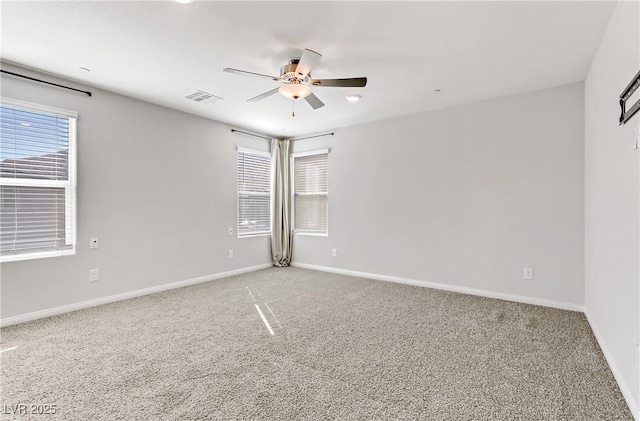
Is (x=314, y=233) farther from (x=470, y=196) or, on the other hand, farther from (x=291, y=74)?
(x=291, y=74)

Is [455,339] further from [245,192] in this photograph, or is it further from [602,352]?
[245,192]

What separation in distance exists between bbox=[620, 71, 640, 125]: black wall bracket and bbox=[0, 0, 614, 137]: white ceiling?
2.18ft

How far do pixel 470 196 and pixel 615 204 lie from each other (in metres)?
1.86

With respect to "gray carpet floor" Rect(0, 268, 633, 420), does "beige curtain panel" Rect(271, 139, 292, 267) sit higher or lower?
higher

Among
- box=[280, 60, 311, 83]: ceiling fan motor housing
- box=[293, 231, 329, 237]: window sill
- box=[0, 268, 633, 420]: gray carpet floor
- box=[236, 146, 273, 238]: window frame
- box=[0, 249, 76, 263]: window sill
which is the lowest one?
box=[0, 268, 633, 420]: gray carpet floor

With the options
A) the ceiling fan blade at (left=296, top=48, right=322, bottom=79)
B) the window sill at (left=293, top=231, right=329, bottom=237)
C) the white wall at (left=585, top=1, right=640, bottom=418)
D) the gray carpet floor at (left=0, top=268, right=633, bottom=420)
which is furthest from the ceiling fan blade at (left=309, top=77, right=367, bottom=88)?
the window sill at (left=293, top=231, right=329, bottom=237)

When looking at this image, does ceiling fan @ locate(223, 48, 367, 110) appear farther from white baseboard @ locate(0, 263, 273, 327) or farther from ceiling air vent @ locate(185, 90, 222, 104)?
white baseboard @ locate(0, 263, 273, 327)

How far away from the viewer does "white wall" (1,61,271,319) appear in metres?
3.12

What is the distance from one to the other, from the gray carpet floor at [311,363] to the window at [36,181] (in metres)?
0.79

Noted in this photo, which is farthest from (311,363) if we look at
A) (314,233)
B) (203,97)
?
(314,233)

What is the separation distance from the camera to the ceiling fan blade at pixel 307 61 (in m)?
2.38

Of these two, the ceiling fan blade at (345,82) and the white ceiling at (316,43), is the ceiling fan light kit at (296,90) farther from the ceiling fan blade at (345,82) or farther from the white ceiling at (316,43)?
the white ceiling at (316,43)

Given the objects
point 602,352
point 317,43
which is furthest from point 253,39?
point 602,352

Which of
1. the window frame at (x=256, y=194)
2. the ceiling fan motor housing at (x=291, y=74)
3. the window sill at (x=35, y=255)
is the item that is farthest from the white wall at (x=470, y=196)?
the window sill at (x=35, y=255)
